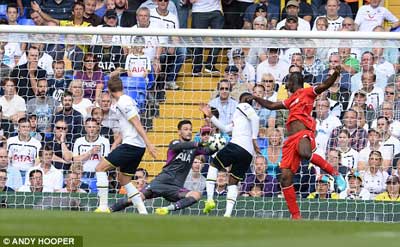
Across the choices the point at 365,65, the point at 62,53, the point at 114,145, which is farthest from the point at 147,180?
the point at 365,65

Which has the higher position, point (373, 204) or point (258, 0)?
point (258, 0)

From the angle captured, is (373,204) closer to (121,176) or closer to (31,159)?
(121,176)

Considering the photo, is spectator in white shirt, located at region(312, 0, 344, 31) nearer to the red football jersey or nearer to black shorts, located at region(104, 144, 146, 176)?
the red football jersey

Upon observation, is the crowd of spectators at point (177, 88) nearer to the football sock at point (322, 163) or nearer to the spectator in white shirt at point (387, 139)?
the spectator in white shirt at point (387, 139)

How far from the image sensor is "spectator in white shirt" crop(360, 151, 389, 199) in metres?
17.1

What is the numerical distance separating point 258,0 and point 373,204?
429 centimetres

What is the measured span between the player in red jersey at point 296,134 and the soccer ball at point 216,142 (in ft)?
3.51

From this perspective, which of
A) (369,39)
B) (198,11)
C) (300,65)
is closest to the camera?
(369,39)

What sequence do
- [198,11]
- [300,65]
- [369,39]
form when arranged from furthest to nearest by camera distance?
1. [198,11]
2. [300,65]
3. [369,39]

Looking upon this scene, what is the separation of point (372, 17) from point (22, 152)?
17.2ft

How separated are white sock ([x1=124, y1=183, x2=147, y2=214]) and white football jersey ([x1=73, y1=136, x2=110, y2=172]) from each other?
717 mm

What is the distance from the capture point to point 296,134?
635 inches

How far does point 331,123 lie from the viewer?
17.2 meters

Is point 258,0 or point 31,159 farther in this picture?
point 258,0
